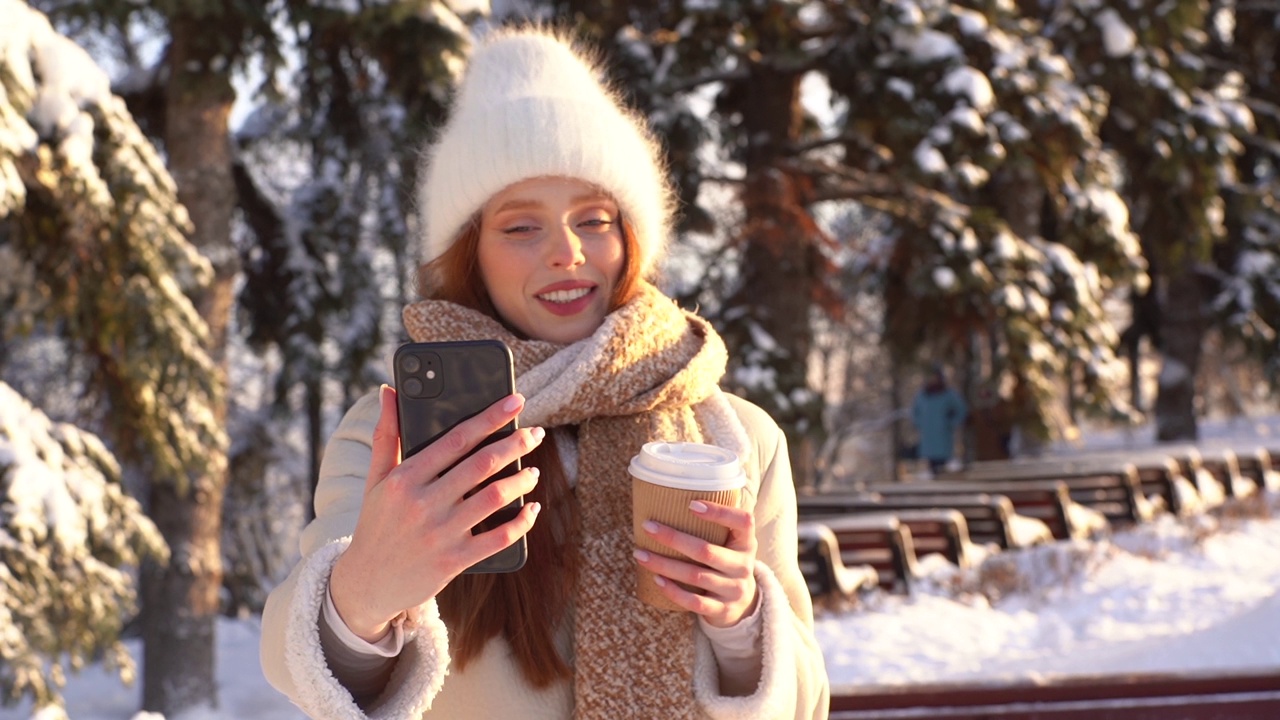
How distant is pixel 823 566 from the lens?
8.15 m

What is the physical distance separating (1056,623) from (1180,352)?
14.3 m

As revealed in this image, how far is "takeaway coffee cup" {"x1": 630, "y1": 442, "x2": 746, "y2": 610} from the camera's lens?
1748mm

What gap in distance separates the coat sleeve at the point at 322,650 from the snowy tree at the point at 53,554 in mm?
3129

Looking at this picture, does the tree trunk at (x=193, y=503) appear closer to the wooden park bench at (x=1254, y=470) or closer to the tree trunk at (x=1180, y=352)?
the wooden park bench at (x=1254, y=470)

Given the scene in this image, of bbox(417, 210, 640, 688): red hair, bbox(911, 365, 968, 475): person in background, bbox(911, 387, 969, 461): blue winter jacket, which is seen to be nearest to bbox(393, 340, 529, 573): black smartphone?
bbox(417, 210, 640, 688): red hair

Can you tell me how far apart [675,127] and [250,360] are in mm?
10828

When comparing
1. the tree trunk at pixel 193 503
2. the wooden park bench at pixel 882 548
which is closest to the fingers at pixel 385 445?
the tree trunk at pixel 193 503

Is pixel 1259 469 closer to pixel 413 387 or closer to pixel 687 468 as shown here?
pixel 687 468

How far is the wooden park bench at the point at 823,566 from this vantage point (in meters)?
8.05

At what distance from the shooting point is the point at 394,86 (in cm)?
856

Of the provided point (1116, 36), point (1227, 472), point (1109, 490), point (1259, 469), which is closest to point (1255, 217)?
point (1259, 469)

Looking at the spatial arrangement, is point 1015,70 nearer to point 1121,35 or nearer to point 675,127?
point 675,127

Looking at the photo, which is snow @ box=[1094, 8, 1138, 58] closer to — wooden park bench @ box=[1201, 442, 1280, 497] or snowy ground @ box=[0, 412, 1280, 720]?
wooden park bench @ box=[1201, 442, 1280, 497]

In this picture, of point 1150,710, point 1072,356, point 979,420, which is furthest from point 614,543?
point 979,420
